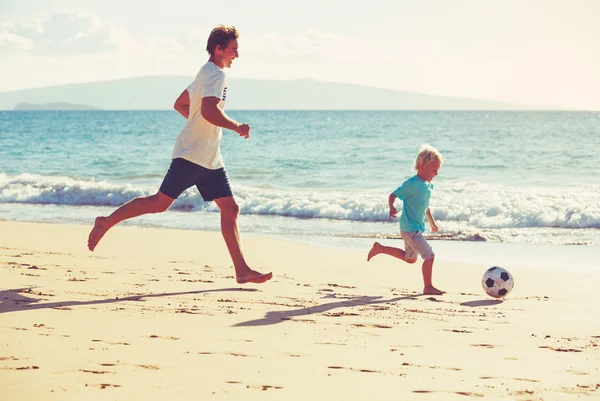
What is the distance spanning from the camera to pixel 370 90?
7559 inches

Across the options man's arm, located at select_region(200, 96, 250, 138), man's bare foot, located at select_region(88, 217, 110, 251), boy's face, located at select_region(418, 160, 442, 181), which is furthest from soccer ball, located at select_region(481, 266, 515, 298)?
man's bare foot, located at select_region(88, 217, 110, 251)

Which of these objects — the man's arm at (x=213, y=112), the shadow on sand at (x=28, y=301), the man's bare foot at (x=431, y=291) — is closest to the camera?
the shadow on sand at (x=28, y=301)

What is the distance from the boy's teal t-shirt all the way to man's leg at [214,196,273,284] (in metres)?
1.56

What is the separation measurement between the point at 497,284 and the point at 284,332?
230 cm

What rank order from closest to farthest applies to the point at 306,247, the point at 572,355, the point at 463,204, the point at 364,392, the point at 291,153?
1. the point at 364,392
2. the point at 572,355
3. the point at 306,247
4. the point at 463,204
5. the point at 291,153

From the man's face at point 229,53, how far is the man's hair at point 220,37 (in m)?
0.02

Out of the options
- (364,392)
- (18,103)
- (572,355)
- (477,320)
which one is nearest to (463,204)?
(477,320)

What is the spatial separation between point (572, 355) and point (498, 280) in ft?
6.26

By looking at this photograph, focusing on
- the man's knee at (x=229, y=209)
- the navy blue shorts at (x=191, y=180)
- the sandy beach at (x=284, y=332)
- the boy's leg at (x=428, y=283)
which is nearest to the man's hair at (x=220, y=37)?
the navy blue shorts at (x=191, y=180)

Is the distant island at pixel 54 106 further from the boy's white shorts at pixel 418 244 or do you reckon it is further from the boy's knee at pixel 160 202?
the boy's knee at pixel 160 202

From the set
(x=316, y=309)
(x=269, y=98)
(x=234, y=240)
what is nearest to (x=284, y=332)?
(x=316, y=309)

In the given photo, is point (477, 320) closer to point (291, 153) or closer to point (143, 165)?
point (143, 165)

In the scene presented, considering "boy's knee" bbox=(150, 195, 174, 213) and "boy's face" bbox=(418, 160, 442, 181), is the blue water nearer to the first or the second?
"boy's face" bbox=(418, 160, 442, 181)

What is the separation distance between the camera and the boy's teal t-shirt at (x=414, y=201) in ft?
21.2
